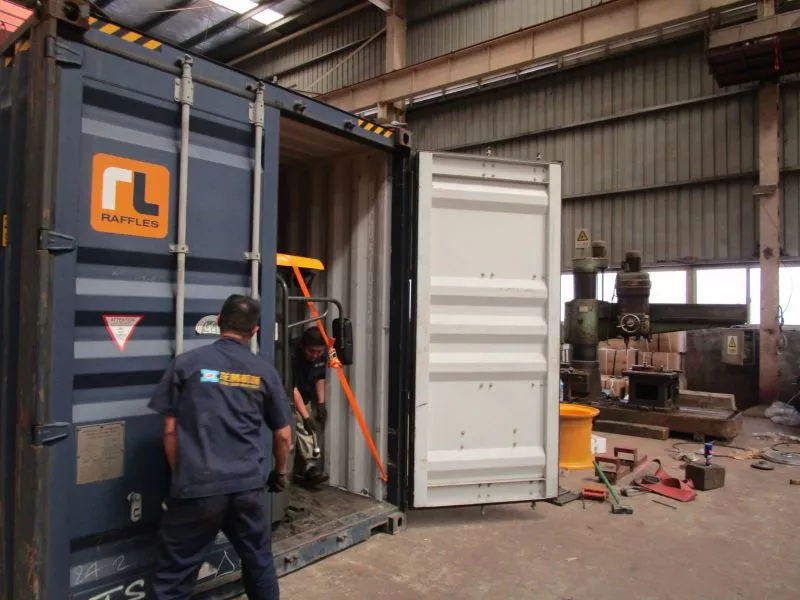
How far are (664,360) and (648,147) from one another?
4066 mm

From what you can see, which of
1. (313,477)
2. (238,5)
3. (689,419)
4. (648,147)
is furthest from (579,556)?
(238,5)

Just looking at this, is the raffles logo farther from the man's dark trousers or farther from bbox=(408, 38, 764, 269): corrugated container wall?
bbox=(408, 38, 764, 269): corrugated container wall

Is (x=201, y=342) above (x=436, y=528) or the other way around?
above

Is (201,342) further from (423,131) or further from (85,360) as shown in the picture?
(423,131)

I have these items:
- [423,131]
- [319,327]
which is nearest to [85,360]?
[319,327]

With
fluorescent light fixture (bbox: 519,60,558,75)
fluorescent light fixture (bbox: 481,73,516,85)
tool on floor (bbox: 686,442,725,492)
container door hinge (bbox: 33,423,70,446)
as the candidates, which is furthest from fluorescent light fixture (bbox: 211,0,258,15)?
tool on floor (bbox: 686,442,725,492)

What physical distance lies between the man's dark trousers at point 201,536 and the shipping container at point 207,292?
0.97 ft

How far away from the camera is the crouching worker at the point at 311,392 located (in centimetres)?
397

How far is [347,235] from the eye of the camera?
445 cm

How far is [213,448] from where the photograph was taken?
7.63ft

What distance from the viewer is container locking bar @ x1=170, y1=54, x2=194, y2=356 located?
262 cm

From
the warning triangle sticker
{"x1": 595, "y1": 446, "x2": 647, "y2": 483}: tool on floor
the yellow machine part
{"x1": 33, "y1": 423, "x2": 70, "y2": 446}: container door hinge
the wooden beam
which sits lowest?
{"x1": 595, "y1": 446, "x2": 647, "y2": 483}: tool on floor

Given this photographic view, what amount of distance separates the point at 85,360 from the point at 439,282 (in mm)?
2285

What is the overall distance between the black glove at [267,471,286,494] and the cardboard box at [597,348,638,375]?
9.38 metres
